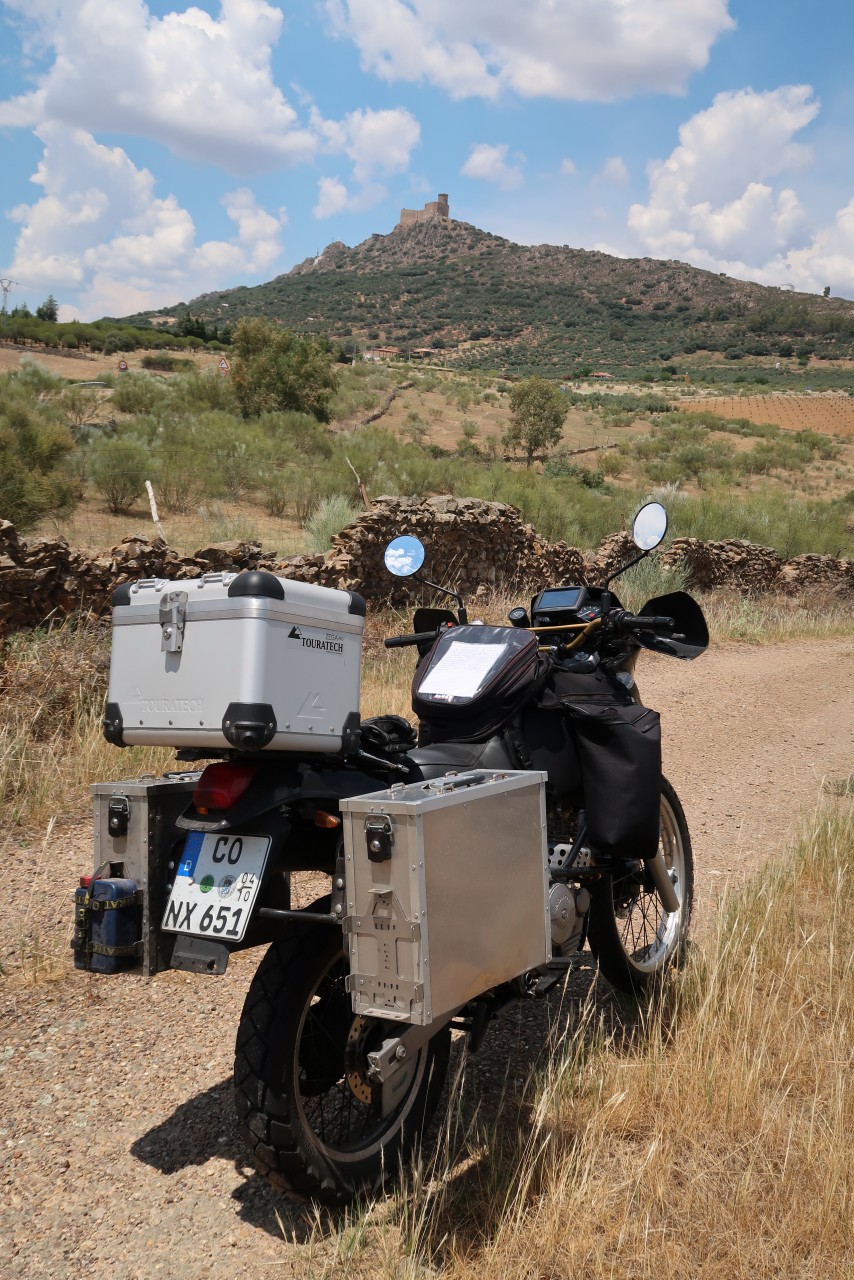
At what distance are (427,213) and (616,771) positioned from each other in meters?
147

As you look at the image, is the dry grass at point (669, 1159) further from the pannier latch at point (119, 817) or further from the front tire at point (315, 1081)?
the pannier latch at point (119, 817)

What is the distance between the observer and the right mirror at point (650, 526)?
139 inches

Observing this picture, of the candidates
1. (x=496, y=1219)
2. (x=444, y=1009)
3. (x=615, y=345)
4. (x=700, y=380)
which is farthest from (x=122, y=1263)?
(x=615, y=345)

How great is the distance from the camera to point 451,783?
8.30 ft

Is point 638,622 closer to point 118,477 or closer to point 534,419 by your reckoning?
point 118,477

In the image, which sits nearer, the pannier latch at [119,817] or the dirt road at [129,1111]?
the dirt road at [129,1111]

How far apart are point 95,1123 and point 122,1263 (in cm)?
64

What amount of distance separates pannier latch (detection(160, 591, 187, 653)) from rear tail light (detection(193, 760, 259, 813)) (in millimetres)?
306

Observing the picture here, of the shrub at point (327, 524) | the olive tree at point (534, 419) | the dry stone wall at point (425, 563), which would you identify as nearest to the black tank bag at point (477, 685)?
the dry stone wall at point (425, 563)

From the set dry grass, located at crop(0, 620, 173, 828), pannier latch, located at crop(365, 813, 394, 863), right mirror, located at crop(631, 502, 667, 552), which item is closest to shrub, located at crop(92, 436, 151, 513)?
dry grass, located at crop(0, 620, 173, 828)

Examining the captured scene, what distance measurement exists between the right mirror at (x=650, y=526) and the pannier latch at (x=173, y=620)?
5.62 feet

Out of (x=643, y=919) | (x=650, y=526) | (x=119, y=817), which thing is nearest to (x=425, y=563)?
(x=643, y=919)

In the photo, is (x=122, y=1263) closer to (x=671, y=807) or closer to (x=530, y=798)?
(x=530, y=798)

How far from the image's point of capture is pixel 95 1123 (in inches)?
120
